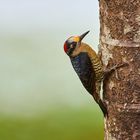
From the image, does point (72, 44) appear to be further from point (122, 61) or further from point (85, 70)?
point (122, 61)

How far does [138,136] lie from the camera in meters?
5.87

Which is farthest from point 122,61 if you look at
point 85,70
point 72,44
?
point 72,44

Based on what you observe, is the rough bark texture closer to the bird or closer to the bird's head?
the bird

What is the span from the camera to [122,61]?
577 cm

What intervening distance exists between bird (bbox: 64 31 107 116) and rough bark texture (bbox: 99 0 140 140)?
6.4 inches

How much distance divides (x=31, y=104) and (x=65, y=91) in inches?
31.8

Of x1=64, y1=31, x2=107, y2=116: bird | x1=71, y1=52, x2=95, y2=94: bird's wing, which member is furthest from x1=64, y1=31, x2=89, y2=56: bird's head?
x1=71, y1=52, x2=95, y2=94: bird's wing

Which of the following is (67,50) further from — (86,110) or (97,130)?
(86,110)

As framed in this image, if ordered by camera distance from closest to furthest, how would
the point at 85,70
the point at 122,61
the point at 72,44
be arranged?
the point at 122,61 → the point at 85,70 → the point at 72,44

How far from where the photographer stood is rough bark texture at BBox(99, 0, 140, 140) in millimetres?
5699

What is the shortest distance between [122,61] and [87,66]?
0.77 metres

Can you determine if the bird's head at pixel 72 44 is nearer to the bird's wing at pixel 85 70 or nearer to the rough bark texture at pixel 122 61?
the bird's wing at pixel 85 70

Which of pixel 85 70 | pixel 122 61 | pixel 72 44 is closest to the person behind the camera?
pixel 122 61

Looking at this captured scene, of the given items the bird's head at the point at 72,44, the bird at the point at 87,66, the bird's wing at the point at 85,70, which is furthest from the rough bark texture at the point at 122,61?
the bird's head at the point at 72,44
